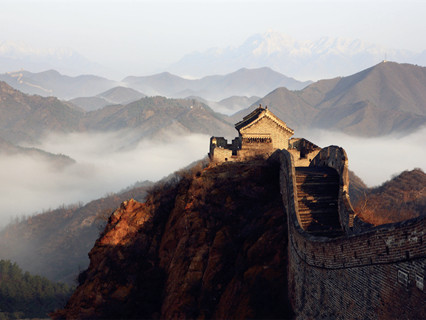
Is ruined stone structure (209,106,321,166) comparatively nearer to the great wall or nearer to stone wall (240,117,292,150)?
stone wall (240,117,292,150)

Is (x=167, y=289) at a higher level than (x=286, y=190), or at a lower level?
lower

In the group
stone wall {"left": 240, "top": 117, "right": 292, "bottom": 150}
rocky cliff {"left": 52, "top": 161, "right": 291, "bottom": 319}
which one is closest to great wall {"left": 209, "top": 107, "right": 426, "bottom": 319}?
rocky cliff {"left": 52, "top": 161, "right": 291, "bottom": 319}

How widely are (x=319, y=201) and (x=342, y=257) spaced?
22.9 feet

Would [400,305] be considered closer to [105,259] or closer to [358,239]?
[358,239]

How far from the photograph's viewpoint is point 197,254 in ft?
82.9

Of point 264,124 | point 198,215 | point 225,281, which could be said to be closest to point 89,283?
point 198,215

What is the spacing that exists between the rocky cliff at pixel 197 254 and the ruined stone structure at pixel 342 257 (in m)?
1.75

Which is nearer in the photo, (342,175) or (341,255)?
(341,255)

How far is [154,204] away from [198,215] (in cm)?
589

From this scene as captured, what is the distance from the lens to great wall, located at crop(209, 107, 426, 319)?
1181 cm

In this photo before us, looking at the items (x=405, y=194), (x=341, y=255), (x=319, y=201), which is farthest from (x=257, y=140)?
(x=405, y=194)

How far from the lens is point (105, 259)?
29.0m

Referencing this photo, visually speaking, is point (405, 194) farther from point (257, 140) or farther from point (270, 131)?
point (257, 140)

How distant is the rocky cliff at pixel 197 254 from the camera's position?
2066 centimetres
